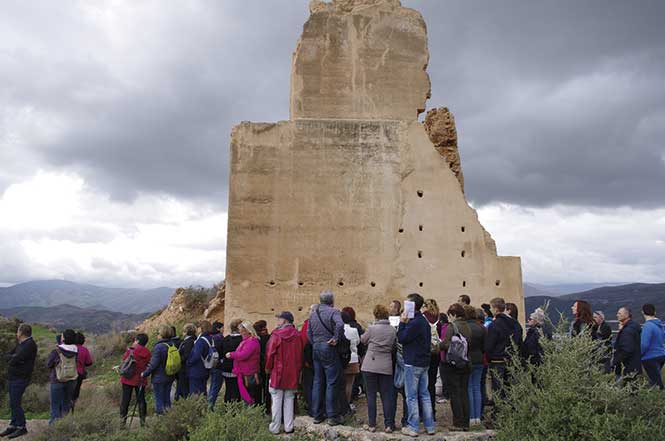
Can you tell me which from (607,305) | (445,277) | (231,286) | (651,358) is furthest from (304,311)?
(607,305)

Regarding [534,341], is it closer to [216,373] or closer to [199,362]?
[216,373]

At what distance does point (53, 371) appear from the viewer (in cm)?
758

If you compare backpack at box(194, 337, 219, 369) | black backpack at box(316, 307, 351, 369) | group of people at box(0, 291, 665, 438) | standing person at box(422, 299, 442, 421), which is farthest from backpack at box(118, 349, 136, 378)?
standing person at box(422, 299, 442, 421)

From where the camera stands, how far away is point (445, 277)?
10922 millimetres

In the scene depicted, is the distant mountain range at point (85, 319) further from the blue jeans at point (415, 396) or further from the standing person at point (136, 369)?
the blue jeans at point (415, 396)

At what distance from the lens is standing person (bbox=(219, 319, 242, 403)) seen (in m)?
7.51

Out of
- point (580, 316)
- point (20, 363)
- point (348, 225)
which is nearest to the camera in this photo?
point (20, 363)

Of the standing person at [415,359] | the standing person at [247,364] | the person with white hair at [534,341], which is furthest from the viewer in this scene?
the standing person at [247,364]

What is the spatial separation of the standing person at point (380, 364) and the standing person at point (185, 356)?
110 inches

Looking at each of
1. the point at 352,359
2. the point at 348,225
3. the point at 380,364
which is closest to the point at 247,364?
the point at 352,359

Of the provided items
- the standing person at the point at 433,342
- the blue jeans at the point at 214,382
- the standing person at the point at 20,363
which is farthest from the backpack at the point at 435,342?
the standing person at the point at 20,363

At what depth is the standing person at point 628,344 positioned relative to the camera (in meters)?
7.00

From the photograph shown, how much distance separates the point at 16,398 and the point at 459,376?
6580 mm

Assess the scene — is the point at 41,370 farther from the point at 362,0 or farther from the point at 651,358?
the point at 651,358
